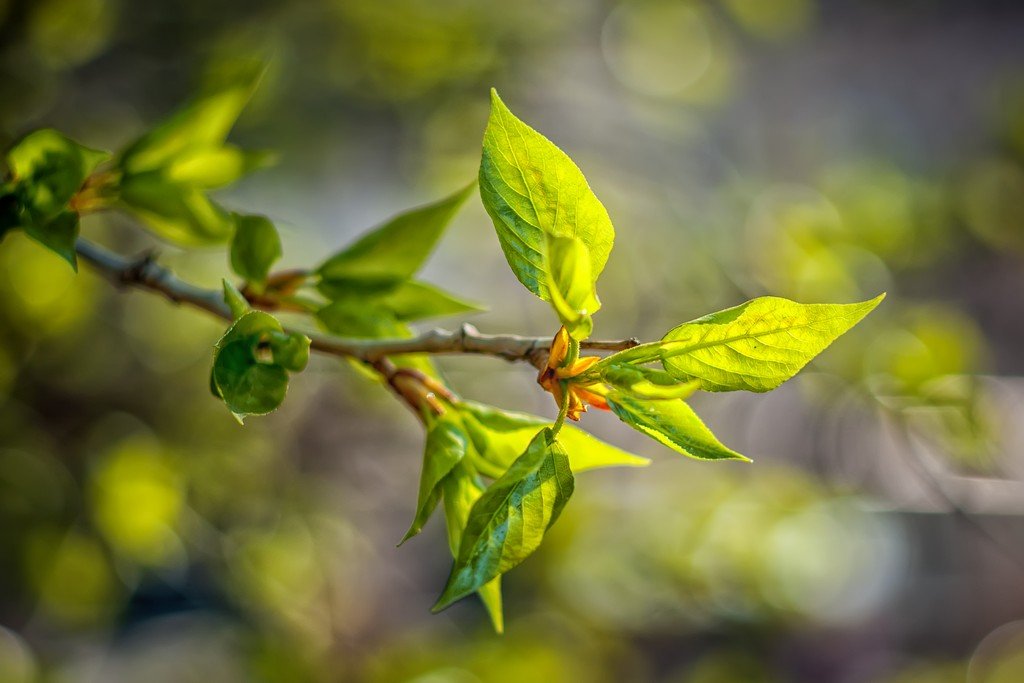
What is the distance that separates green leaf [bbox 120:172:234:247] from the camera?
1.06 ft

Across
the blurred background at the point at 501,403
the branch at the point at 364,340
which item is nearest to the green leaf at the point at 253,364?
the branch at the point at 364,340

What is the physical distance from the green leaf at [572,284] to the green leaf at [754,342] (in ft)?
0.08

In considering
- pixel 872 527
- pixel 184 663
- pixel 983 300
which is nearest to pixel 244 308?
pixel 184 663

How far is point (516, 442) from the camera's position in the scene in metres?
0.26

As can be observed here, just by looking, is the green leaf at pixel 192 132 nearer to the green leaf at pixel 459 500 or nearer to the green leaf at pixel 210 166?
the green leaf at pixel 210 166

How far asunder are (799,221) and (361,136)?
0.73 m

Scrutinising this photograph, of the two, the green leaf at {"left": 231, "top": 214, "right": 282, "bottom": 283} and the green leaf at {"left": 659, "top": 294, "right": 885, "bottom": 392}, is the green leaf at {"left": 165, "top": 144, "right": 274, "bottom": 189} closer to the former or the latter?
the green leaf at {"left": 231, "top": 214, "right": 282, "bottom": 283}

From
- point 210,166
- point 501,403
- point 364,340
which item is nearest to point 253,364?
point 364,340

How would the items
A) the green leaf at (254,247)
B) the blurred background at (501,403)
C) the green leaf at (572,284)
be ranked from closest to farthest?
the green leaf at (572,284) → the green leaf at (254,247) → the blurred background at (501,403)

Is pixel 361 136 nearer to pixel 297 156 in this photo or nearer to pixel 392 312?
pixel 297 156

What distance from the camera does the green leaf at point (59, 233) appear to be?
26 centimetres

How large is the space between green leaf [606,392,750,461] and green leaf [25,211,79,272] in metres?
0.17

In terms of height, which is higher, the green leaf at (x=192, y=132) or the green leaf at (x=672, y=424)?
the green leaf at (x=672, y=424)

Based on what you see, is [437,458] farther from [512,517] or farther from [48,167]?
[48,167]
